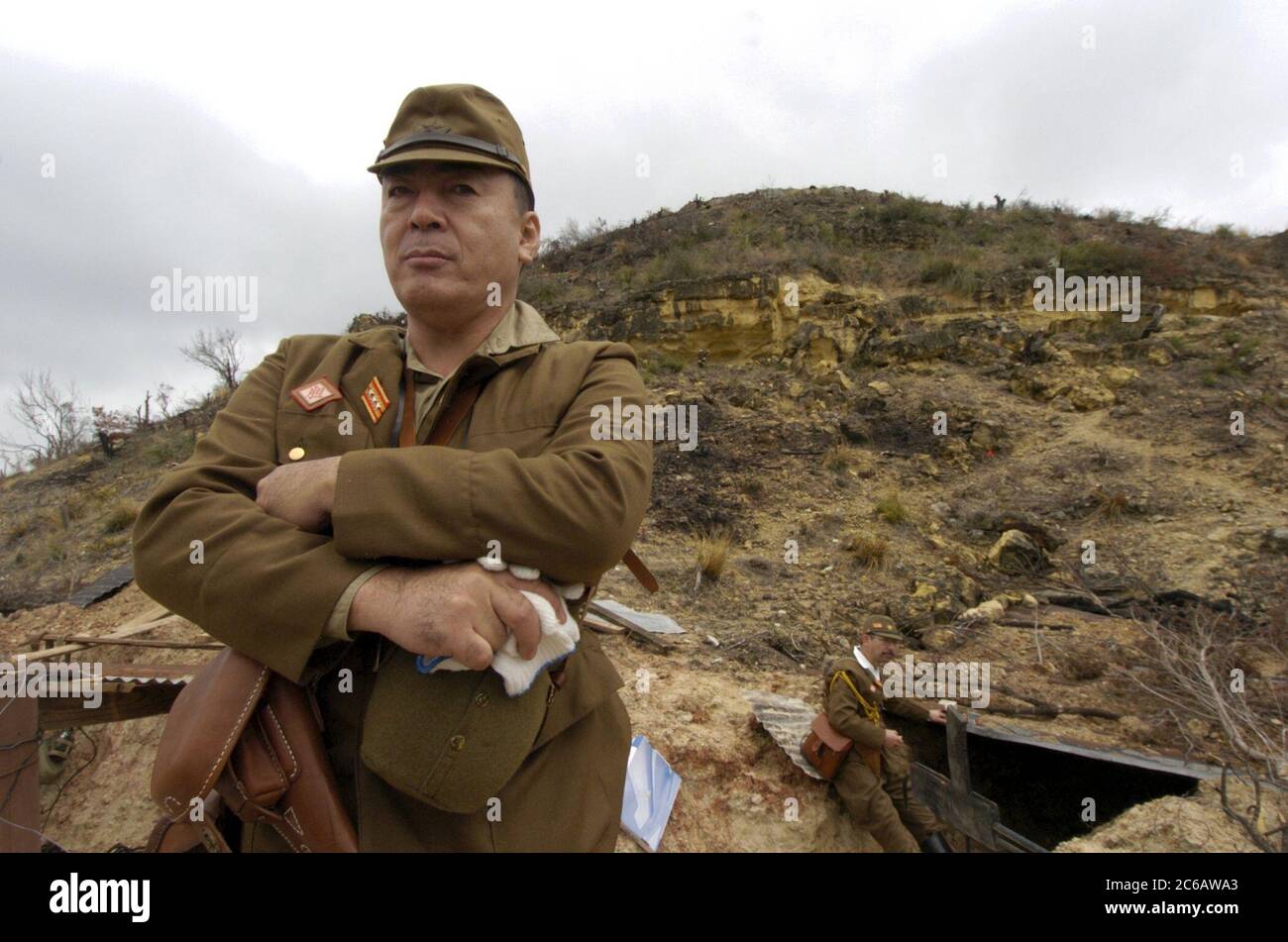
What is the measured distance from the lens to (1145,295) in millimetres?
15078

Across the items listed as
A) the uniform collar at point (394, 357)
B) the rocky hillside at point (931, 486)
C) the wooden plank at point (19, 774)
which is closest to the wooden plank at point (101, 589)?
the rocky hillside at point (931, 486)

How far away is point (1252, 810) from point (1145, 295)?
621 inches

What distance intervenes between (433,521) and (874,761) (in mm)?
4345

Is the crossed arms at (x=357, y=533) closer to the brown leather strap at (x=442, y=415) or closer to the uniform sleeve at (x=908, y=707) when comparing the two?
the brown leather strap at (x=442, y=415)

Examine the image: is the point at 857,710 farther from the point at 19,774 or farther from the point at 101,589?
the point at 101,589

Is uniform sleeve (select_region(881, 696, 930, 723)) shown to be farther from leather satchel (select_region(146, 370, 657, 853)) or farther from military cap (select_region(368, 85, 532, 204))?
military cap (select_region(368, 85, 532, 204))

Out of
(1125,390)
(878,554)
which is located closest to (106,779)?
(878,554)

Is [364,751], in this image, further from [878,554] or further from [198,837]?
[878,554]

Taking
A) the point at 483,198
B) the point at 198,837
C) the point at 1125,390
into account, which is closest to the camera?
the point at 198,837

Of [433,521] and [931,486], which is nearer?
[433,521]

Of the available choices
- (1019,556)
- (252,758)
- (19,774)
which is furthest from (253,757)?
(1019,556)

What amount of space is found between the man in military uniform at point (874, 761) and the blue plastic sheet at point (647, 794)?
4.05 feet

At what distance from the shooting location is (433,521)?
4.05 ft

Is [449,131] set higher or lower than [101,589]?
higher
